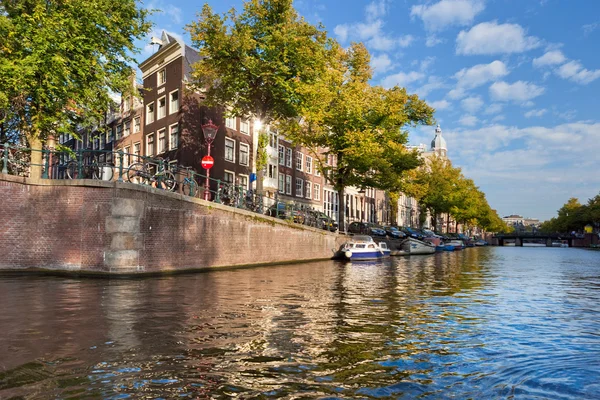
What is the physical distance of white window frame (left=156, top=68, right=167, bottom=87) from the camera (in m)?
41.2

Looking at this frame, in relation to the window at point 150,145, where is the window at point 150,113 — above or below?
above

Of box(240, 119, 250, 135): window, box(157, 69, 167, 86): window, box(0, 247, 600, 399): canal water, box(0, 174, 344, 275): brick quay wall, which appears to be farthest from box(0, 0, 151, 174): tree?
box(240, 119, 250, 135): window

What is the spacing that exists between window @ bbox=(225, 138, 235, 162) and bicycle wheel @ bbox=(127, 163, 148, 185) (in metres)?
18.8

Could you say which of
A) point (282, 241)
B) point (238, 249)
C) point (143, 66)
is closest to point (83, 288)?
point (238, 249)

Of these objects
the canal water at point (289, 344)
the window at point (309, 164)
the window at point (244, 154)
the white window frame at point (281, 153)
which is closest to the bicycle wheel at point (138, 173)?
the canal water at point (289, 344)

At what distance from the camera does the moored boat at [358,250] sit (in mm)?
31938

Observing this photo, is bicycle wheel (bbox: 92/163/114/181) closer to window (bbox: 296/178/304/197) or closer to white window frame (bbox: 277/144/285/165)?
white window frame (bbox: 277/144/285/165)

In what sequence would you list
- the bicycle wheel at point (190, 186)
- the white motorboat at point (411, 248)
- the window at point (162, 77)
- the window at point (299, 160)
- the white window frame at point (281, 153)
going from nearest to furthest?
the bicycle wheel at point (190, 186)
the window at point (162, 77)
the white motorboat at point (411, 248)
the white window frame at point (281, 153)
the window at point (299, 160)

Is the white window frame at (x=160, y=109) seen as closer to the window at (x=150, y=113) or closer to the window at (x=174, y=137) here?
the window at (x=150, y=113)

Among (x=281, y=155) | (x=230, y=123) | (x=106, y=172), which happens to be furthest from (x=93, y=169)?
(x=281, y=155)

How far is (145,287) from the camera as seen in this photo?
14.7 metres

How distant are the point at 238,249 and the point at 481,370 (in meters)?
18.8

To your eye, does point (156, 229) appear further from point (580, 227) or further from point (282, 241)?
point (580, 227)

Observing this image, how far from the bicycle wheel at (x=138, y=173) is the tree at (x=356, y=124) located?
458 inches
